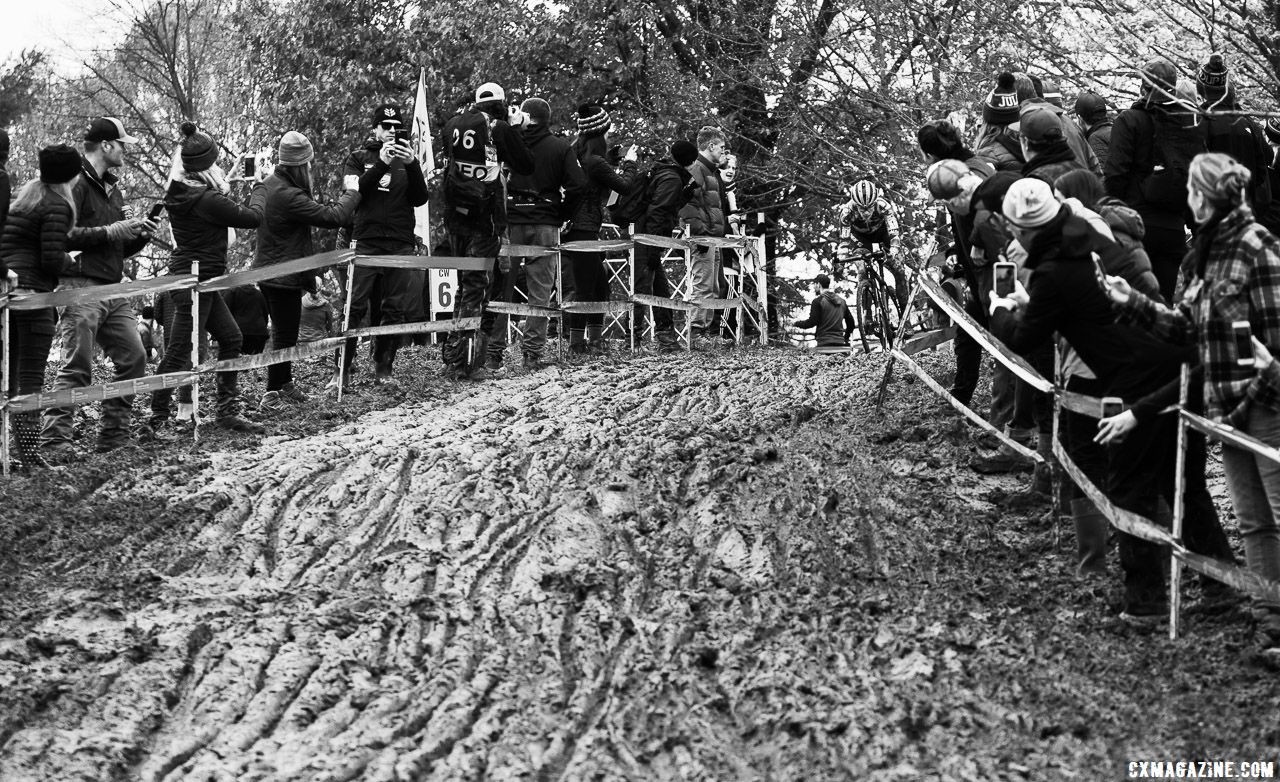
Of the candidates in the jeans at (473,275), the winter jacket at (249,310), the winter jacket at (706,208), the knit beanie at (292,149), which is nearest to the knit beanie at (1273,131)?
the jeans at (473,275)

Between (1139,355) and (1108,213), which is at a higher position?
(1108,213)

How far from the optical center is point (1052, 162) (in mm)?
8828

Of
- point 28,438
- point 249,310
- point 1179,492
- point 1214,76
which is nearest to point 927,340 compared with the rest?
point 1214,76

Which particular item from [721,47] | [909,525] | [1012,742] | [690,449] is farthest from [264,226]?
[721,47]

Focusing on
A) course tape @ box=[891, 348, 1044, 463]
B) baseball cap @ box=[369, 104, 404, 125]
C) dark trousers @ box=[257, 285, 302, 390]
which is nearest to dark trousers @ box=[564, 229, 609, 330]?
baseball cap @ box=[369, 104, 404, 125]

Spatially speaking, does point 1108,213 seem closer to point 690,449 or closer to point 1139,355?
point 1139,355

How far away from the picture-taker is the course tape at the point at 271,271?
36.8 feet

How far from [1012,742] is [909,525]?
120 inches

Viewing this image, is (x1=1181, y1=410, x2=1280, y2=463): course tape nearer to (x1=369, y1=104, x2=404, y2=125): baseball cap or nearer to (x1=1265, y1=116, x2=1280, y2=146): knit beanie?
(x1=1265, y1=116, x2=1280, y2=146): knit beanie

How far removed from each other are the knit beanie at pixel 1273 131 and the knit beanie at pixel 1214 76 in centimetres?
96

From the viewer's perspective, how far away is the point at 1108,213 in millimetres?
8039

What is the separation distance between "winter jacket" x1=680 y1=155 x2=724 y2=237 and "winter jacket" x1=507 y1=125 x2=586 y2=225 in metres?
2.52

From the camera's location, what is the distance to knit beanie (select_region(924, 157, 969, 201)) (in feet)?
30.7

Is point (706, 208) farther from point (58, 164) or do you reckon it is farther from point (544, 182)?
point (58, 164)
